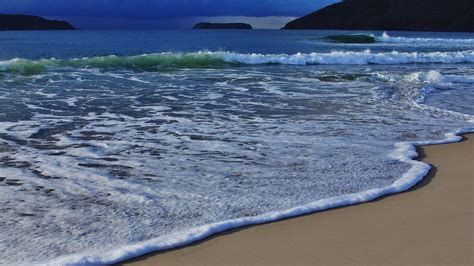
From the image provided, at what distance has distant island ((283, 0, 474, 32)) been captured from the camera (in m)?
118

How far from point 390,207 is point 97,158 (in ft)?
11.0

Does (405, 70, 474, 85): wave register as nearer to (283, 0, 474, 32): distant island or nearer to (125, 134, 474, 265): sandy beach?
(125, 134, 474, 265): sandy beach

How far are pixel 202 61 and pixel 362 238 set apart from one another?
22844mm

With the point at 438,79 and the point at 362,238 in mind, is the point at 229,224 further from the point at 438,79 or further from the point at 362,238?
the point at 438,79

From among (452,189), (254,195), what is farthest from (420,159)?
(254,195)

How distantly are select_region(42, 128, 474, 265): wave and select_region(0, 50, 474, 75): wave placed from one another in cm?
1667

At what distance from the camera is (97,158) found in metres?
6.56

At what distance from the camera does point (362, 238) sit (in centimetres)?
413

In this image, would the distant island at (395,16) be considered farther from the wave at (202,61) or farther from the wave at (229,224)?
the wave at (229,224)

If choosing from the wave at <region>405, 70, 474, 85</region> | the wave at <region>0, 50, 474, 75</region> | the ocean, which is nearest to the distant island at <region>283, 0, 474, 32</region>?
the wave at <region>0, 50, 474, 75</region>

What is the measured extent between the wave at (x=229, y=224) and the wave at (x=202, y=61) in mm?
16674

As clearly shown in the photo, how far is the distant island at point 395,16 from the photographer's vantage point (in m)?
118

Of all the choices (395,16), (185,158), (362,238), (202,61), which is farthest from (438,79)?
(395,16)

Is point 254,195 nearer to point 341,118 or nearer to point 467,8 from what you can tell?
point 341,118
